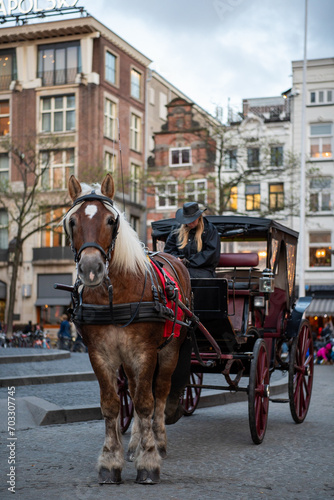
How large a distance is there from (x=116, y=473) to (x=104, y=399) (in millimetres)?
557

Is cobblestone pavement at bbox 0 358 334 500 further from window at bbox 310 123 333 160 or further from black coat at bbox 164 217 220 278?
window at bbox 310 123 333 160

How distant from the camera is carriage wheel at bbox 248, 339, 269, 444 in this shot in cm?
707

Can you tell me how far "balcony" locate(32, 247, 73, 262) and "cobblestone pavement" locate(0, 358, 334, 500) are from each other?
32.7 meters

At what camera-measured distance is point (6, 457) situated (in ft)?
20.2

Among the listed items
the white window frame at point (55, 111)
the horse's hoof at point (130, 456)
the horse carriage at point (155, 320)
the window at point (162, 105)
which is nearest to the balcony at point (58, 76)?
the white window frame at point (55, 111)

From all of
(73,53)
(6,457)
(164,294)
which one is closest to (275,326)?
(164,294)

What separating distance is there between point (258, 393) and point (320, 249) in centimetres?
3133

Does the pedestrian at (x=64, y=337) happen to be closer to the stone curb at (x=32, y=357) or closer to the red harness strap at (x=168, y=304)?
the stone curb at (x=32, y=357)

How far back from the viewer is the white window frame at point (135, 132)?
4450 cm

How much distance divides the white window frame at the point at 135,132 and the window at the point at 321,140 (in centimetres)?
1153

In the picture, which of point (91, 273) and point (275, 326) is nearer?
point (91, 273)

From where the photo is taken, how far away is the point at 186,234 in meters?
7.83

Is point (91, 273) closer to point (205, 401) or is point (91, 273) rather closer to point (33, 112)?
point (205, 401)

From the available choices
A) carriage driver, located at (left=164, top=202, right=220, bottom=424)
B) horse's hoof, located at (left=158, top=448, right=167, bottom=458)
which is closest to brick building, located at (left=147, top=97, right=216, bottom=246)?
carriage driver, located at (left=164, top=202, right=220, bottom=424)
